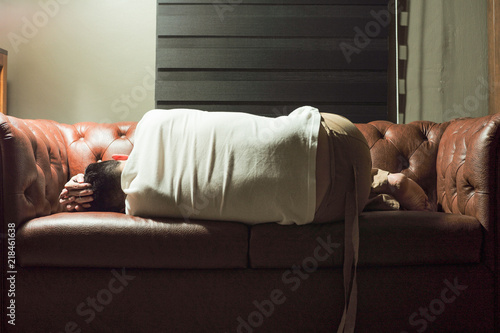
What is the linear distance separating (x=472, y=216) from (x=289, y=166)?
0.73 m

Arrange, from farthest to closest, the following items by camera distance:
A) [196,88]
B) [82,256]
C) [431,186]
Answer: [196,88] → [431,186] → [82,256]

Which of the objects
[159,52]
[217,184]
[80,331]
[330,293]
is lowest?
[80,331]

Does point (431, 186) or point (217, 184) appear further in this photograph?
point (431, 186)

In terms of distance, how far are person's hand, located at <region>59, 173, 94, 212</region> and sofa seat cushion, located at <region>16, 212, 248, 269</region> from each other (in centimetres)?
17

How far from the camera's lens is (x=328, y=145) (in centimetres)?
137

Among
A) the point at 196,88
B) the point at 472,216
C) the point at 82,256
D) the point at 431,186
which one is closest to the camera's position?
the point at 82,256

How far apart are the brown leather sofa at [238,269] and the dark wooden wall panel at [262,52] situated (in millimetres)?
1282

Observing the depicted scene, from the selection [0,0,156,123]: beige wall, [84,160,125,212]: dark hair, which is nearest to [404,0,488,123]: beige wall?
[0,0,156,123]: beige wall

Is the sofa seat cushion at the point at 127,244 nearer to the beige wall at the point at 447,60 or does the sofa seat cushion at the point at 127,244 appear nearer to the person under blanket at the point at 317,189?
the person under blanket at the point at 317,189

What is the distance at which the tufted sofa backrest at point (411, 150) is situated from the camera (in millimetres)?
1930

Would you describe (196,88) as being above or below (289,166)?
above

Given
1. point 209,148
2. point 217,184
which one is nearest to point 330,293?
point 217,184

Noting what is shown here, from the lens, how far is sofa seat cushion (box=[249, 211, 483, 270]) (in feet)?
4.35

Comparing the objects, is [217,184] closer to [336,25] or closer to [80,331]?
[80,331]
